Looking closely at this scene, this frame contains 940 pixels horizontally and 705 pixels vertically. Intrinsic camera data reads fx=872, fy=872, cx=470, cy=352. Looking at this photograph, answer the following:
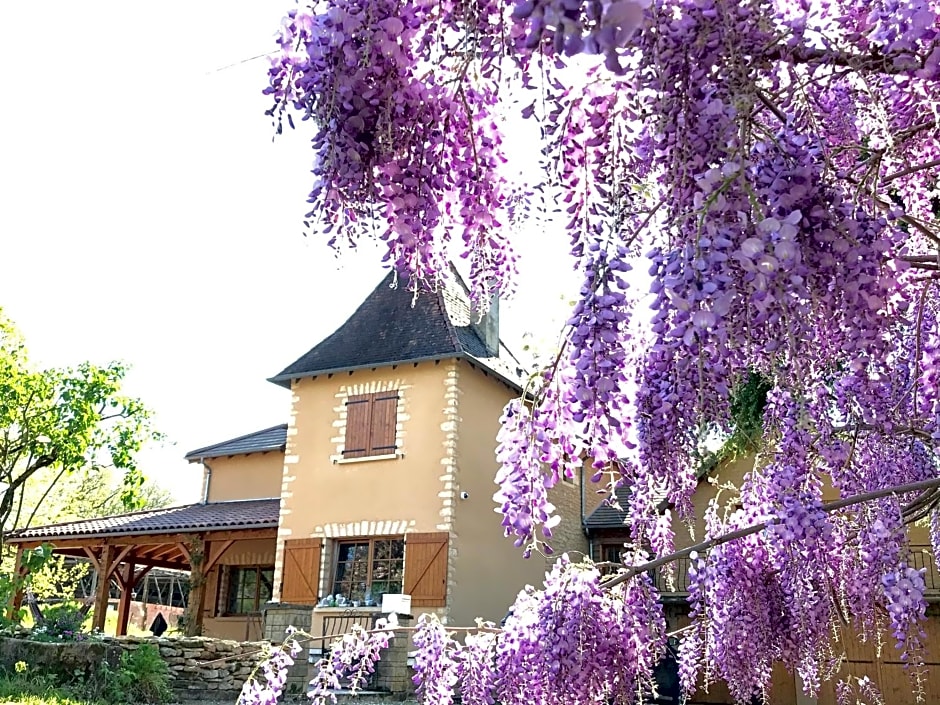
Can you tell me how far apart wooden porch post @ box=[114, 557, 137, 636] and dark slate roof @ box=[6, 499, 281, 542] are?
3.42ft

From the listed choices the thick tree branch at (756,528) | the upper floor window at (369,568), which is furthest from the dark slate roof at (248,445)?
the thick tree branch at (756,528)

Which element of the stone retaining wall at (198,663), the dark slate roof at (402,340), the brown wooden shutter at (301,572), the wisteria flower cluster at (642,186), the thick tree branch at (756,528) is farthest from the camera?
the dark slate roof at (402,340)

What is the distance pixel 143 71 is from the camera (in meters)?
4.46

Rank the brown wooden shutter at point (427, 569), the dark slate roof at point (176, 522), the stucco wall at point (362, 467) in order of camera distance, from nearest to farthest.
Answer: the brown wooden shutter at point (427, 569), the stucco wall at point (362, 467), the dark slate roof at point (176, 522)

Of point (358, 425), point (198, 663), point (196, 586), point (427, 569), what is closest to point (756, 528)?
point (198, 663)

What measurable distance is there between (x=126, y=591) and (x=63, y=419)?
13.4 feet

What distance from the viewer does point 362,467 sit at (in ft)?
40.3

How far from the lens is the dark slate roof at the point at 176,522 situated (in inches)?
523

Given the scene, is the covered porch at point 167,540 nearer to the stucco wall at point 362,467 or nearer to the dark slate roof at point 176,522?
the dark slate roof at point 176,522

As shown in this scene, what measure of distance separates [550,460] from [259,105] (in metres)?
1.24

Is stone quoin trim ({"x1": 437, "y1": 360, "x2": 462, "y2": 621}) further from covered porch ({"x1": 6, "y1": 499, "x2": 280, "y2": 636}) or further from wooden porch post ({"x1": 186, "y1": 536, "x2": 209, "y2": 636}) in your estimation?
wooden porch post ({"x1": 186, "y1": 536, "x2": 209, "y2": 636})

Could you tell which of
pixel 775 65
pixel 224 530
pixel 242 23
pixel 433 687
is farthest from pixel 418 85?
pixel 224 530

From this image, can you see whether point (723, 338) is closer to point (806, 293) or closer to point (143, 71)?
point (806, 293)

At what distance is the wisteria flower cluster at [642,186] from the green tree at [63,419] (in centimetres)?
1194
